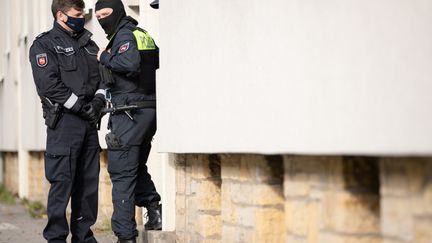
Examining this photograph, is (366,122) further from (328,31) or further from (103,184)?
(103,184)

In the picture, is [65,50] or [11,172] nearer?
[65,50]

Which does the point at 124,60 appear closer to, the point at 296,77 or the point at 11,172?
the point at 296,77

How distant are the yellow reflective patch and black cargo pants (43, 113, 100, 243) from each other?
773 mm

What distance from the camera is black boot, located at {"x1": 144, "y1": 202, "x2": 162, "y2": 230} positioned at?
9102 millimetres

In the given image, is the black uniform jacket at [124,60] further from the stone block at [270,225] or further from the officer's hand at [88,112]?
the stone block at [270,225]

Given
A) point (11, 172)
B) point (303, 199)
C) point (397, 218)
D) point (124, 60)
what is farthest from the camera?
point (11, 172)

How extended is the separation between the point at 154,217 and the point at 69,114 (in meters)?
1.15

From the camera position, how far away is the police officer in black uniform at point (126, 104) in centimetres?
852

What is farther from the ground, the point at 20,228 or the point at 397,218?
the point at 397,218

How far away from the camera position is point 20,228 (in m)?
12.4

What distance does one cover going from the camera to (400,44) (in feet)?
16.7

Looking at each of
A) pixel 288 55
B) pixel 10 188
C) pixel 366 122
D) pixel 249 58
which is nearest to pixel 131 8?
pixel 249 58

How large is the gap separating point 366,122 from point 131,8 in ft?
19.4

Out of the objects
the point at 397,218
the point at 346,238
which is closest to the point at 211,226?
the point at 346,238
